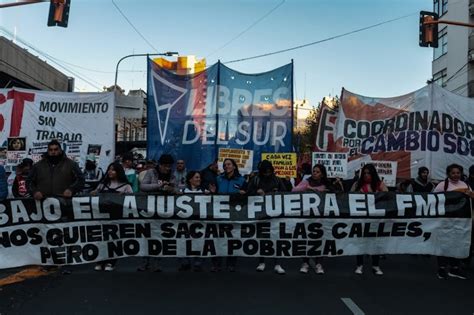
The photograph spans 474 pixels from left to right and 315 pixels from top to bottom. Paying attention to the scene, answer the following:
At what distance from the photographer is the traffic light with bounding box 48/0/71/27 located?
14.4m

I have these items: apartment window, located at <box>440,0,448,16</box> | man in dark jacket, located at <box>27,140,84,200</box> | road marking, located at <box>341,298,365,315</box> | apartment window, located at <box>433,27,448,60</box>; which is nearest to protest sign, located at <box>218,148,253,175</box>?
man in dark jacket, located at <box>27,140,84,200</box>

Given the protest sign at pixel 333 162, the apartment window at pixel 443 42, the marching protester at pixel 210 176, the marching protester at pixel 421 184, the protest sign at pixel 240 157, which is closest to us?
the marching protester at pixel 210 176

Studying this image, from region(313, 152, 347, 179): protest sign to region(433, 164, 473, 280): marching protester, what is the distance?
12.3 feet

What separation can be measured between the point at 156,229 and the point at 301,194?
1995 mm

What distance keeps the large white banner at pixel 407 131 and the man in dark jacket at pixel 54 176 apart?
6.07 metres

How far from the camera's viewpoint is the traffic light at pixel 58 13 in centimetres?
1441

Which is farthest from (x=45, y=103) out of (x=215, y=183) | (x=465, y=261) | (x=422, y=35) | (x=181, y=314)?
(x=422, y=35)

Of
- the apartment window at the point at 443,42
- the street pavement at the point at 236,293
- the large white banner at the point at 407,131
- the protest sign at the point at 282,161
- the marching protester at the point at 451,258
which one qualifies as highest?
the apartment window at the point at 443,42

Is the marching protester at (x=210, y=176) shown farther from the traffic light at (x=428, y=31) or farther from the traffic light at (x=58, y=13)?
the traffic light at (x=428, y=31)

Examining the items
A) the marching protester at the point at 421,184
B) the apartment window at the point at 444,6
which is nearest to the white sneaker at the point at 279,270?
the marching protester at the point at 421,184

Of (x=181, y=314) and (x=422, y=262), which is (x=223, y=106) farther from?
(x=181, y=314)

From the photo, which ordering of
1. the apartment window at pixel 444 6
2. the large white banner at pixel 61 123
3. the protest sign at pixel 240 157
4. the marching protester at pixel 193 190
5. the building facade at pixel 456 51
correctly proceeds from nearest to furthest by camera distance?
the marching protester at pixel 193 190 < the protest sign at pixel 240 157 < the large white banner at pixel 61 123 < the building facade at pixel 456 51 < the apartment window at pixel 444 6

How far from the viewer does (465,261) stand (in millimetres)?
8039

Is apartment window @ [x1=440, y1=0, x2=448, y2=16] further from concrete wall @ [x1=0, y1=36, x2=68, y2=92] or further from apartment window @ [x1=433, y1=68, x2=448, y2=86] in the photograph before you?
concrete wall @ [x1=0, y1=36, x2=68, y2=92]
